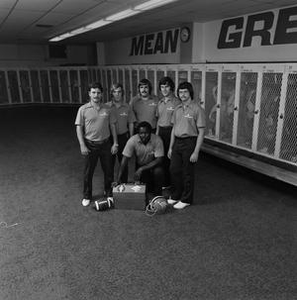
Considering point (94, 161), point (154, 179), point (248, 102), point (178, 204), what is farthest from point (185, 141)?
point (248, 102)

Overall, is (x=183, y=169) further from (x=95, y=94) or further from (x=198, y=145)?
(x=95, y=94)

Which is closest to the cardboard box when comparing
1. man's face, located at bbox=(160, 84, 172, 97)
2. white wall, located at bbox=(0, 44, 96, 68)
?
man's face, located at bbox=(160, 84, 172, 97)

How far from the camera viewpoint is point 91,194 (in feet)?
12.6

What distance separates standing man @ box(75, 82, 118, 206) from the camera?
138 inches

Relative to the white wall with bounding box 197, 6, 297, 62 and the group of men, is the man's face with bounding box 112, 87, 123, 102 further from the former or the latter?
the white wall with bounding box 197, 6, 297, 62

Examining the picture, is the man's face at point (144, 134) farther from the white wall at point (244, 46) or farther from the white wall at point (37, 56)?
the white wall at point (37, 56)

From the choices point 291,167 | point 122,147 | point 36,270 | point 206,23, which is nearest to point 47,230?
point 36,270

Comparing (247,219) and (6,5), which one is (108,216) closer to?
(247,219)

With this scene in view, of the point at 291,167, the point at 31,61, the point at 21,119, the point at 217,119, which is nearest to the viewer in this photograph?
the point at 291,167

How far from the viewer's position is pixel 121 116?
388 cm

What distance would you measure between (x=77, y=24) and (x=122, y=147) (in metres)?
3.64

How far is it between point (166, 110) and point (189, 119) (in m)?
0.49

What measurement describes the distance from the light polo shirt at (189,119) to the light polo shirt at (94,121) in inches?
34.1

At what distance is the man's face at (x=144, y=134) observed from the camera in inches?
140
